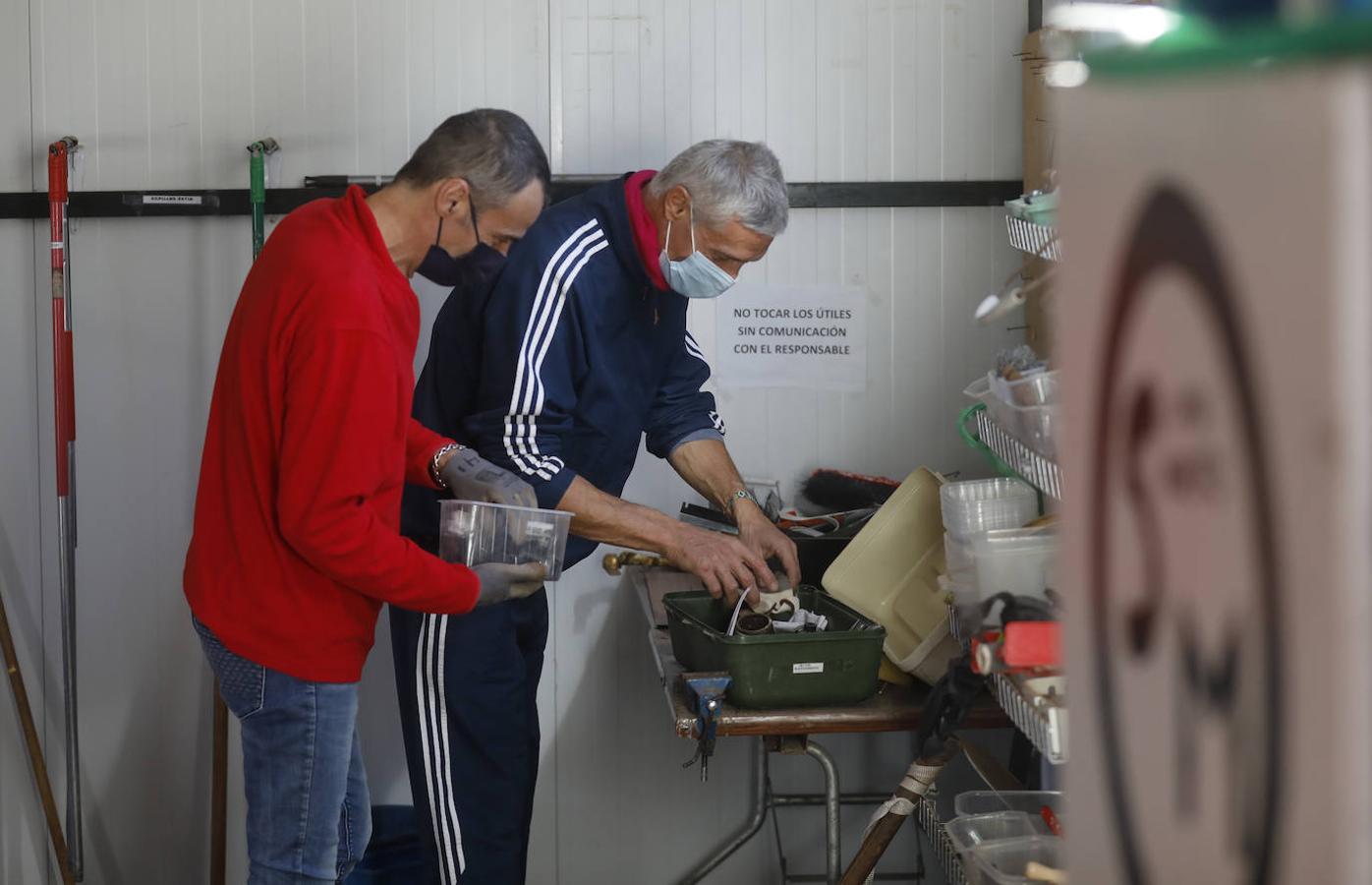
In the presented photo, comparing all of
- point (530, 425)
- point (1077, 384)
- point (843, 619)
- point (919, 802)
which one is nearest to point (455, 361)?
point (530, 425)

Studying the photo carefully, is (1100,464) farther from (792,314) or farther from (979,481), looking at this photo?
(792,314)

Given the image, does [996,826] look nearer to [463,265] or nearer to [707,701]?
[707,701]

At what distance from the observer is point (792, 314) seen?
3.16 meters

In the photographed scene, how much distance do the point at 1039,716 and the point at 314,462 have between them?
99cm

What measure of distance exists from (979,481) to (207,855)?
7.38 ft

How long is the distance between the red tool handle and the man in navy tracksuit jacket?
0.98 m

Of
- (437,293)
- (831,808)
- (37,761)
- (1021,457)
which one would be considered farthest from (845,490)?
(37,761)

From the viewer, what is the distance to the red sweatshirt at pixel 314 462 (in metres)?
1.78

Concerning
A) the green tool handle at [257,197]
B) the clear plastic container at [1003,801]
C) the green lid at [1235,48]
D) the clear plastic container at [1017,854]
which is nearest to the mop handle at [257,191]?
the green tool handle at [257,197]

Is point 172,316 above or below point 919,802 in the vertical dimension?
above

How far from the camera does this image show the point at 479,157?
202 cm

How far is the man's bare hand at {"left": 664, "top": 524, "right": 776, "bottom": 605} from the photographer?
2.33 m

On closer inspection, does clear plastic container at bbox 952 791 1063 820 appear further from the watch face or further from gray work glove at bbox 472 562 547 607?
the watch face

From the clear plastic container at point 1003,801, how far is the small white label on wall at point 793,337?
1273 millimetres
